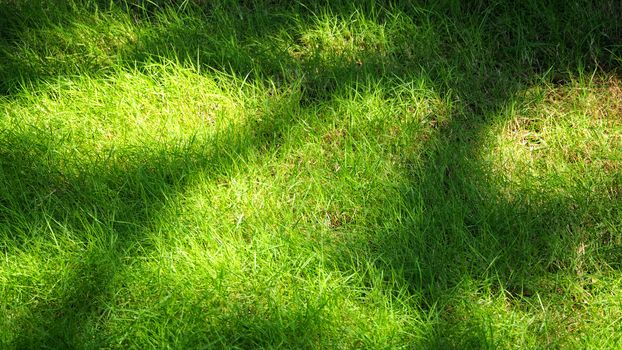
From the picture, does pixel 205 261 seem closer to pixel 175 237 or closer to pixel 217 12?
pixel 175 237

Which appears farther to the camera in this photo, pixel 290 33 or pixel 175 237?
pixel 290 33

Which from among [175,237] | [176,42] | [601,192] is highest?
[176,42]

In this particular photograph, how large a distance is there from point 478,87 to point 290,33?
0.92m

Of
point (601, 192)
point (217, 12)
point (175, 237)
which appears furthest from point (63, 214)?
point (601, 192)

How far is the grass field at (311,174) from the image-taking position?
2.92 m

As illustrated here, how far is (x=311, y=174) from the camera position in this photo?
342 cm

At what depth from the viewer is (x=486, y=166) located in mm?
3416

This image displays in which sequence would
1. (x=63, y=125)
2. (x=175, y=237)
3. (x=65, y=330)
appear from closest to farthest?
(x=65, y=330), (x=175, y=237), (x=63, y=125)

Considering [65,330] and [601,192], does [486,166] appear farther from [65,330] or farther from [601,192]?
[65,330]

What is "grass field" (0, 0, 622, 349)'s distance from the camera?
2.92 meters

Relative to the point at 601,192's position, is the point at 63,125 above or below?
above

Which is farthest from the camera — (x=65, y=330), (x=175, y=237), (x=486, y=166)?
(x=486, y=166)

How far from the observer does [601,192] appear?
130 inches

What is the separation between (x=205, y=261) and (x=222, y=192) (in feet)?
1.22
